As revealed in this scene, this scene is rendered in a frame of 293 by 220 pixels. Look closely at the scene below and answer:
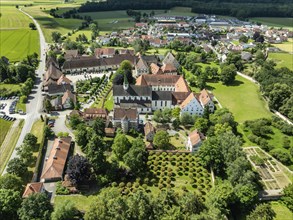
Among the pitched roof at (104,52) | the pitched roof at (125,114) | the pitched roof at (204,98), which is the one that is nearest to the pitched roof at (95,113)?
the pitched roof at (125,114)

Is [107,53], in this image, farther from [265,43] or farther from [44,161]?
[265,43]

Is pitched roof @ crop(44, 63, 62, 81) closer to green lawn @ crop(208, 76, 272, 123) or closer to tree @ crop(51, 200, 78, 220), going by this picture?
green lawn @ crop(208, 76, 272, 123)

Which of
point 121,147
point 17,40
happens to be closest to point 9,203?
point 121,147

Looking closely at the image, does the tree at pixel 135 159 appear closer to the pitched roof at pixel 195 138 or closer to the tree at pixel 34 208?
the pitched roof at pixel 195 138

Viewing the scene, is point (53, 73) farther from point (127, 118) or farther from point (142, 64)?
point (127, 118)

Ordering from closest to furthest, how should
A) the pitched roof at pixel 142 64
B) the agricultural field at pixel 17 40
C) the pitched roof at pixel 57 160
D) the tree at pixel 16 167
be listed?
the tree at pixel 16 167, the pitched roof at pixel 57 160, the pitched roof at pixel 142 64, the agricultural field at pixel 17 40

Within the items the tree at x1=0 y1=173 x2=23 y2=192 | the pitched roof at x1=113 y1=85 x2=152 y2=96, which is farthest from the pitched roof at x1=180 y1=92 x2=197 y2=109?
the tree at x1=0 y1=173 x2=23 y2=192
